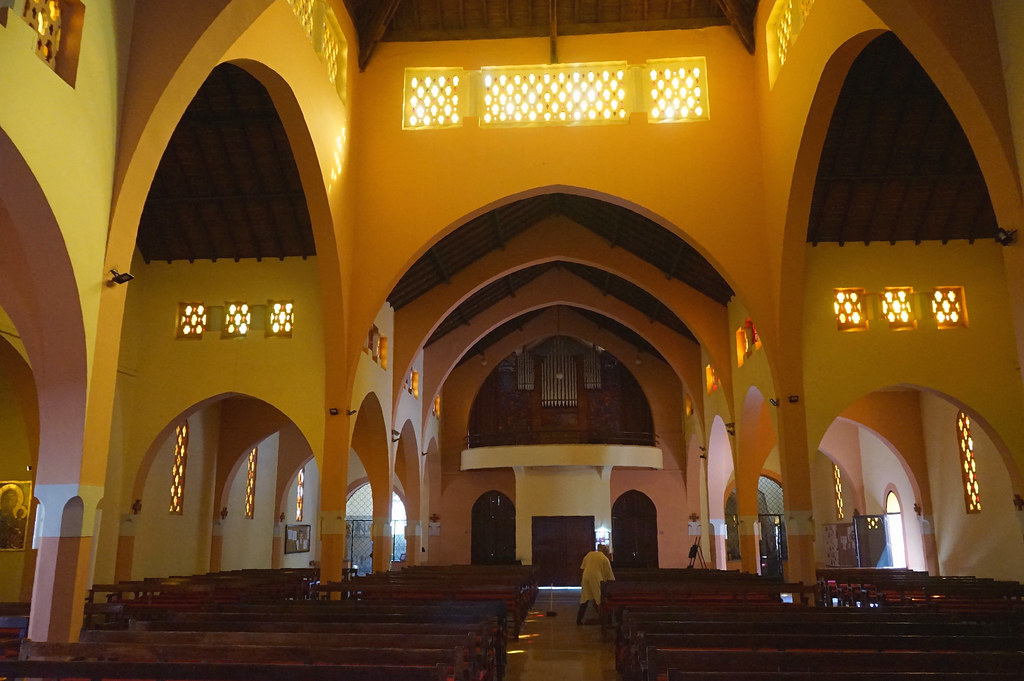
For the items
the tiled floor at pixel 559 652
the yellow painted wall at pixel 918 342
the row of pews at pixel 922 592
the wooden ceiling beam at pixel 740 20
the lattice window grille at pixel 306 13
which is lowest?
the tiled floor at pixel 559 652

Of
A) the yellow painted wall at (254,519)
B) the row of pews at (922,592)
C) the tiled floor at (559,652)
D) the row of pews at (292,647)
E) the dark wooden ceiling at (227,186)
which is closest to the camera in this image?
the row of pews at (292,647)

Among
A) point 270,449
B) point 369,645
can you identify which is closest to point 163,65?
point 369,645

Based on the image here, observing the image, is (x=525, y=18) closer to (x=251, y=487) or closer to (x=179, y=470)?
(x=179, y=470)

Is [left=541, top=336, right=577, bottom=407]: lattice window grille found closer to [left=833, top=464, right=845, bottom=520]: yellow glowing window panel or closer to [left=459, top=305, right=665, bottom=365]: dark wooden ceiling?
[left=459, top=305, right=665, bottom=365]: dark wooden ceiling

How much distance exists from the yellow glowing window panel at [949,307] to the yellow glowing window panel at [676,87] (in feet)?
17.3

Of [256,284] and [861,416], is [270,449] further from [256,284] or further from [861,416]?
[861,416]

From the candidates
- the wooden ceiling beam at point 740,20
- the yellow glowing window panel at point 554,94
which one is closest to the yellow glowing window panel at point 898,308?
the wooden ceiling beam at point 740,20

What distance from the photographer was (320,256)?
13.4 metres

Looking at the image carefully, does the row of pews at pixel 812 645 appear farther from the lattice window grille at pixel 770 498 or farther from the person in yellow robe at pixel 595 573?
the lattice window grille at pixel 770 498

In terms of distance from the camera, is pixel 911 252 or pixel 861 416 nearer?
pixel 911 252

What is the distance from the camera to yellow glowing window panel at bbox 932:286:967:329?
14.1 meters

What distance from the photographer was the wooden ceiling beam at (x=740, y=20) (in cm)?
1392

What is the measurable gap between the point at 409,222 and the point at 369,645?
915 cm

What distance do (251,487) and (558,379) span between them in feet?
34.1
